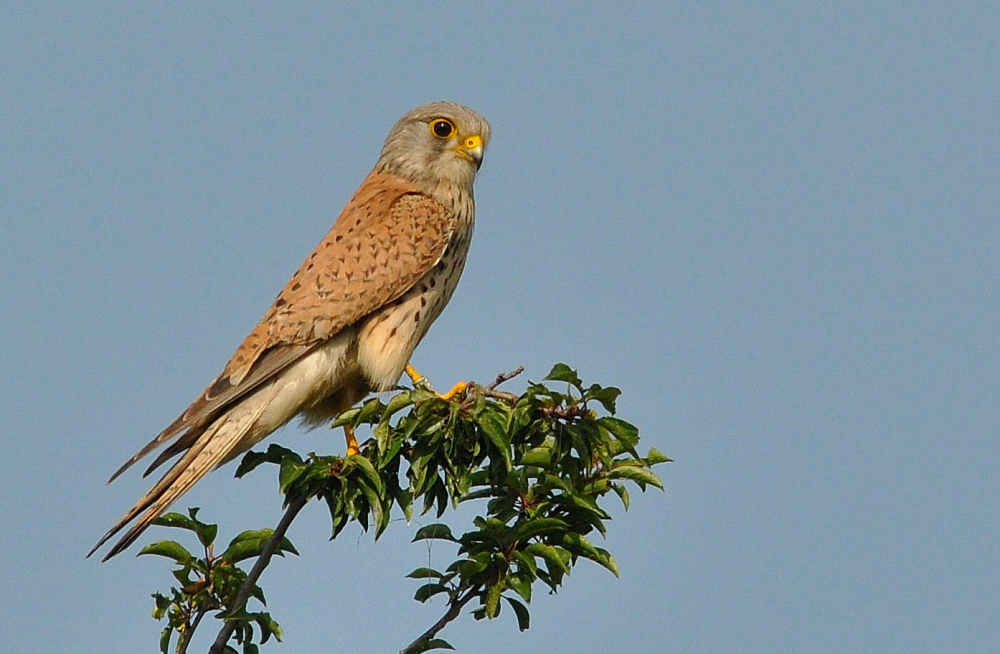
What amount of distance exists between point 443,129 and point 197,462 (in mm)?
2139

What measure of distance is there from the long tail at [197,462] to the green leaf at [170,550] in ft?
0.42

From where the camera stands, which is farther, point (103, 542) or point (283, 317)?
point (283, 317)

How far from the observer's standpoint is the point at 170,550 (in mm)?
3627

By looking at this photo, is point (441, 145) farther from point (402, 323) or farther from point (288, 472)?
point (288, 472)

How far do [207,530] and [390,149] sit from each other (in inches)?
105

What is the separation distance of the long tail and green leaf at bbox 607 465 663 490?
59.5 inches

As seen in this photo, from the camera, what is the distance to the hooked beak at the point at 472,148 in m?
5.64

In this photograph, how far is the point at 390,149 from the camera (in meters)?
5.85

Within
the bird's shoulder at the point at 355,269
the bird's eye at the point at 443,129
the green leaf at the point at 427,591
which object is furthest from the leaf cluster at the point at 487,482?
the bird's eye at the point at 443,129

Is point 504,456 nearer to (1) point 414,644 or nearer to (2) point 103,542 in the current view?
(1) point 414,644

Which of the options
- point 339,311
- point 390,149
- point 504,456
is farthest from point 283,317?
point 504,456

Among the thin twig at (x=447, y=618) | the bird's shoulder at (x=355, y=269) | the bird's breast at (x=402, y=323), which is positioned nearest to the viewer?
the thin twig at (x=447, y=618)

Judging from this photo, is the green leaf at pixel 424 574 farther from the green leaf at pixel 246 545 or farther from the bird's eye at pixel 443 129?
the bird's eye at pixel 443 129

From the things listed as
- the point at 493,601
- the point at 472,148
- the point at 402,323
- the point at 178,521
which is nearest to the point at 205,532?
the point at 178,521
